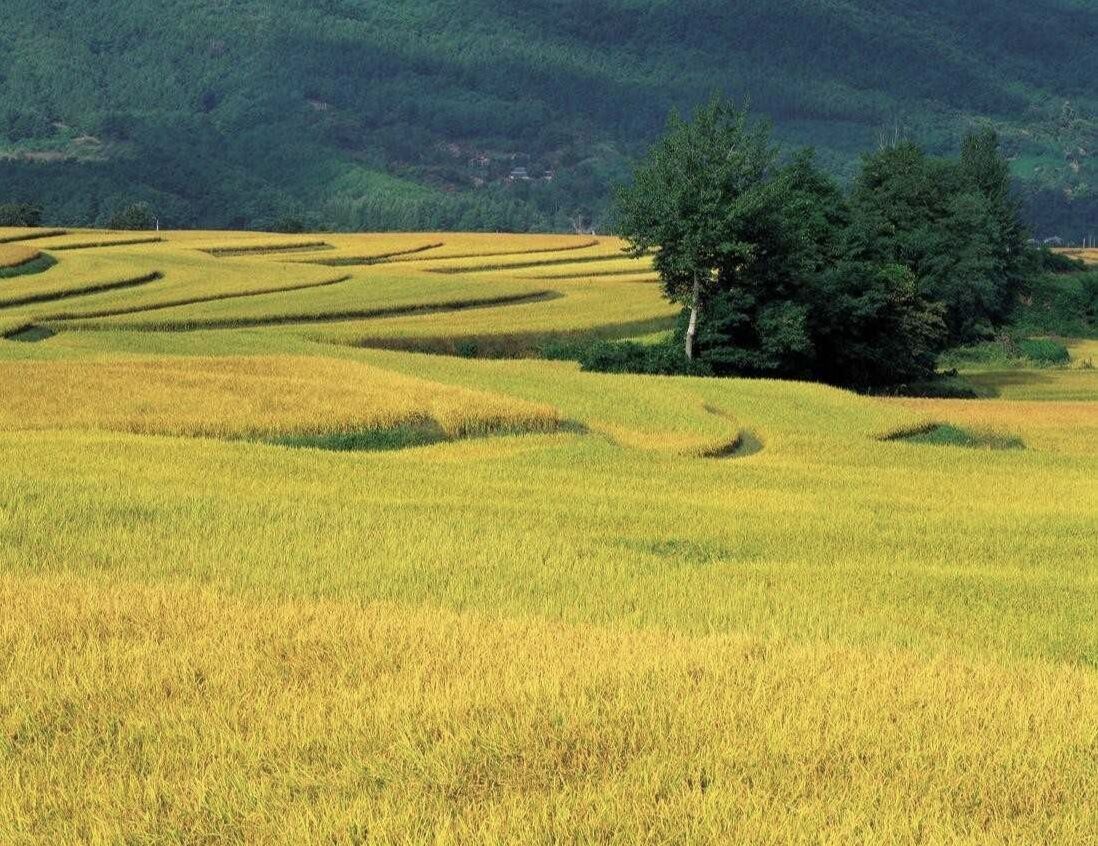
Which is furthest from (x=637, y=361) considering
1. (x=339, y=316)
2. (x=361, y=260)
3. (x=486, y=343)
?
(x=361, y=260)

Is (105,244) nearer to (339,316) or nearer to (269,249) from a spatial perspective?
(269,249)

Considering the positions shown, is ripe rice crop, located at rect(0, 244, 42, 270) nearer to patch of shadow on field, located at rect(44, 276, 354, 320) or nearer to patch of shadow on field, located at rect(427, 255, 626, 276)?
patch of shadow on field, located at rect(44, 276, 354, 320)

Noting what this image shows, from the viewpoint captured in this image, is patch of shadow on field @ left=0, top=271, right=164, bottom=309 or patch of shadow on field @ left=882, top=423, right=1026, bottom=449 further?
patch of shadow on field @ left=0, top=271, right=164, bottom=309

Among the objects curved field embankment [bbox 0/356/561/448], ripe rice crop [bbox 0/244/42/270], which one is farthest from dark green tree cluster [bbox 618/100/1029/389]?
ripe rice crop [bbox 0/244/42/270]

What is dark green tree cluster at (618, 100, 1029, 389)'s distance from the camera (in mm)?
57875

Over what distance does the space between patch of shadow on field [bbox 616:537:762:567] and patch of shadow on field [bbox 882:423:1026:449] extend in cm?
2053

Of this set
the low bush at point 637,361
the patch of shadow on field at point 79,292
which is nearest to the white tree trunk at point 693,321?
the low bush at point 637,361

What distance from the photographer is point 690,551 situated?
16266 mm

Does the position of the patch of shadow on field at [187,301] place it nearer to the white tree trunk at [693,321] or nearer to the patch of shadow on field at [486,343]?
the patch of shadow on field at [486,343]

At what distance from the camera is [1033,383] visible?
233 feet

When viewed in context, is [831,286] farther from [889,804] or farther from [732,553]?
[889,804]

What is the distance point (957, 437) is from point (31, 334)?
30.7 metres

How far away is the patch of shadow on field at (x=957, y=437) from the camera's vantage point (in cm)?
3747

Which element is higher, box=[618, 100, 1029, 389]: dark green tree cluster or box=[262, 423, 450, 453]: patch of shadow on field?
box=[618, 100, 1029, 389]: dark green tree cluster
